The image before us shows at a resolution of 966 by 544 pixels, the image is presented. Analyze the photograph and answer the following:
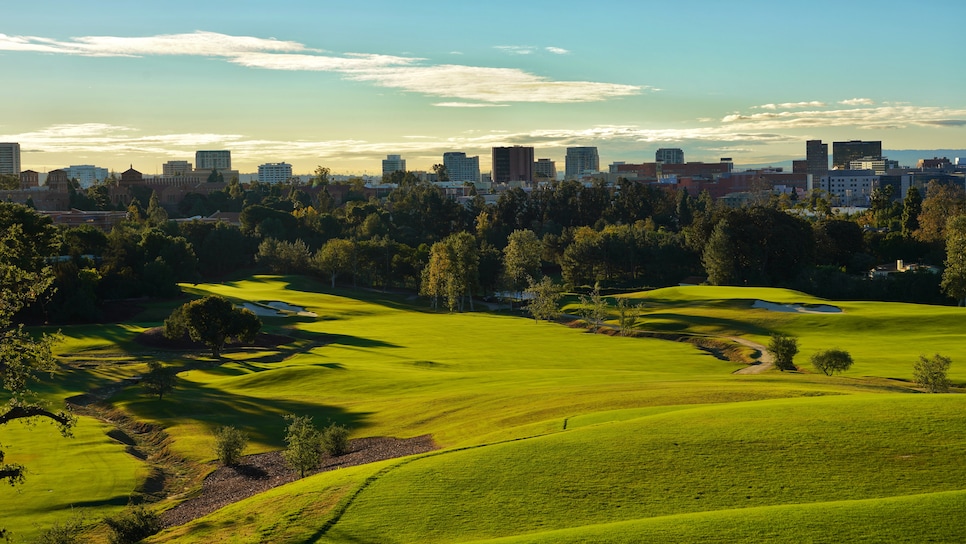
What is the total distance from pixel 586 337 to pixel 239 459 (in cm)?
4562

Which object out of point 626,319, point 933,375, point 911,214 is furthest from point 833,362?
point 911,214

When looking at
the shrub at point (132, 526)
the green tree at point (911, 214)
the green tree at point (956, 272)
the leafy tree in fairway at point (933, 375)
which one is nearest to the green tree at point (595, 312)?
the green tree at point (956, 272)

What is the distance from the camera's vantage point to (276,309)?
99062 millimetres

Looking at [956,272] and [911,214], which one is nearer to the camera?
[956,272]

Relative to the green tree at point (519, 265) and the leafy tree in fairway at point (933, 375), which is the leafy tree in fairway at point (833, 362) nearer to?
the leafy tree in fairway at point (933, 375)

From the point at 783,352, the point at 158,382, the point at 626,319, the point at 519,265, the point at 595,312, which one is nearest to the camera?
the point at 158,382

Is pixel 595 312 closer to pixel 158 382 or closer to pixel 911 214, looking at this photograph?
pixel 158 382

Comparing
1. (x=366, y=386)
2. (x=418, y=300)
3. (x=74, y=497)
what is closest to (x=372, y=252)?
(x=418, y=300)

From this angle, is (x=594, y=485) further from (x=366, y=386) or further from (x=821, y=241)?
(x=821, y=241)

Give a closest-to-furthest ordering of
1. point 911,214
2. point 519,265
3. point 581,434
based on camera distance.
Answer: point 581,434 < point 519,265 < point 911,214

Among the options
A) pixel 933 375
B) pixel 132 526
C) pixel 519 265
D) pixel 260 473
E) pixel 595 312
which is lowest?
pixel 595 312

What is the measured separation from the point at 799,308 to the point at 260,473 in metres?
63.8

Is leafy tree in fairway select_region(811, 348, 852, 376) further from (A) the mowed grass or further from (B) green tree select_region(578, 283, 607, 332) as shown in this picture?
(B) green tree select_region(578, 283, 607, 332)

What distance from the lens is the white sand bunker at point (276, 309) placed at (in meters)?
95.8
